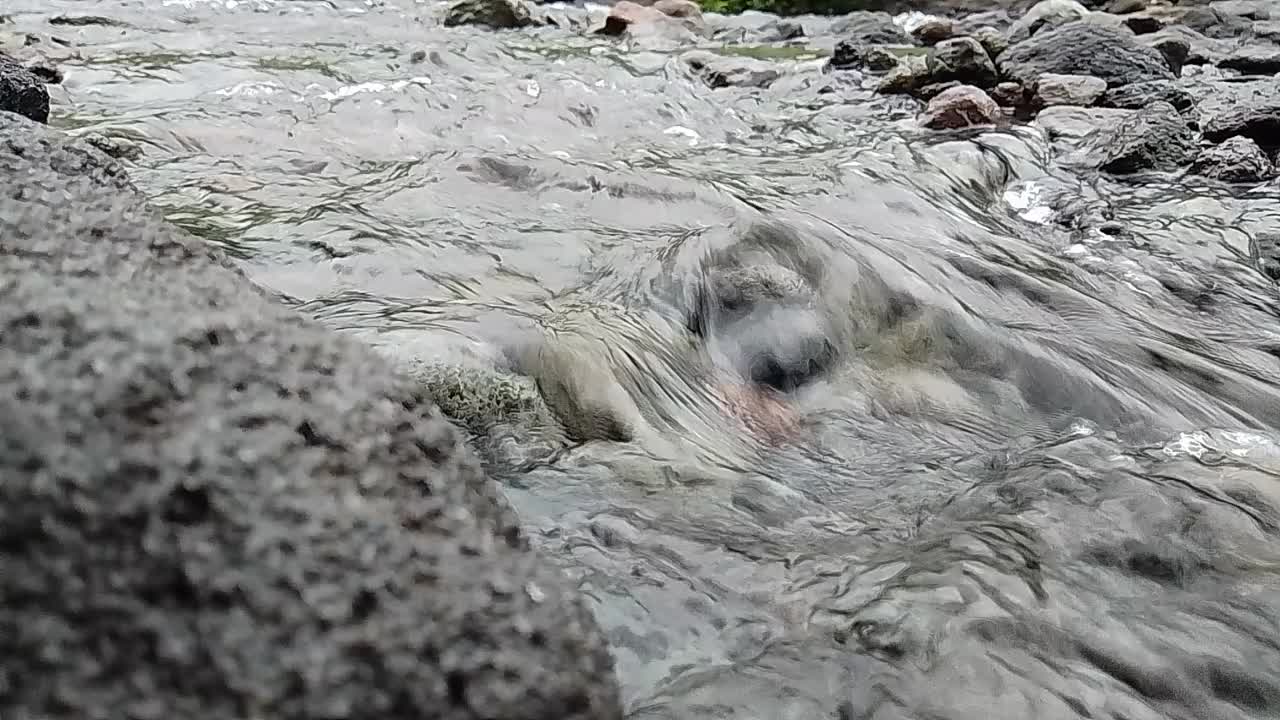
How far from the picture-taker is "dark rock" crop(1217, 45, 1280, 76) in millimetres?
9383

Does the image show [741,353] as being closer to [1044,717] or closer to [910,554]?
[910,554]

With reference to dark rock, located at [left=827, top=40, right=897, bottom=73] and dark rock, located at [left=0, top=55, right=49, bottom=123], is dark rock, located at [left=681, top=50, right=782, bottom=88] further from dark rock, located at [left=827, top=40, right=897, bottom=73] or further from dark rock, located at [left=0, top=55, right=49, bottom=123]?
dark rock, located at [left=0, top=55, right=49, bottom=123]

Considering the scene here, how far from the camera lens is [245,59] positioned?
867 centimetres

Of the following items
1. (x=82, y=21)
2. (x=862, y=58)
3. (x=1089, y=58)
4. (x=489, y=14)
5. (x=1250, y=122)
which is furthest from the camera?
(x=489, y=14)

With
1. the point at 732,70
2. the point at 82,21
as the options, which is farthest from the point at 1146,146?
the point at 82,21

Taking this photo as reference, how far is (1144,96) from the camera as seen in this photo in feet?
26.0

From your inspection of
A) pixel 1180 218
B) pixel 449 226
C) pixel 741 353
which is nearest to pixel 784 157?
pixel 1180 218

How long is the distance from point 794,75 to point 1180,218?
5.26 metres

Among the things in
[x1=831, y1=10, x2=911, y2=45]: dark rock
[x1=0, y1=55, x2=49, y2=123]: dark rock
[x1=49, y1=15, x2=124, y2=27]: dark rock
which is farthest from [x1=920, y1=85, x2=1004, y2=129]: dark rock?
[x1=49, y1=15, x2=124, y2=27]: dark rock

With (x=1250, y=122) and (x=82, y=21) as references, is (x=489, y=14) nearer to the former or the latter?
(x=82, y=21)

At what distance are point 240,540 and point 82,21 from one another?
11972 millimetres

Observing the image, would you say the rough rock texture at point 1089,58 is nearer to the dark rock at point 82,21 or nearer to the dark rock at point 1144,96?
the dark rock at point 1144,96

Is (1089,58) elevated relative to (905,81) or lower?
elevated

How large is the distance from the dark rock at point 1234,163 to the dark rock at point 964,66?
289 centimetres
